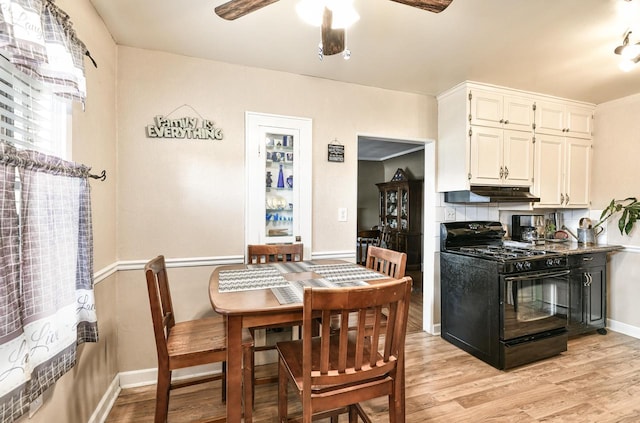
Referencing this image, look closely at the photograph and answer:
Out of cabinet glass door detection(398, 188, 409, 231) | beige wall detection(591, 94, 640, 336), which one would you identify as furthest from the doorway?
beige wall detection(591, 94, 640, 336)

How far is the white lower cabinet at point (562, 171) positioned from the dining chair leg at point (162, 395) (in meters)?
3.59

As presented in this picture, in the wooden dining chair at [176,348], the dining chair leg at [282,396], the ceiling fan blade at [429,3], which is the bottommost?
the dining chair leg at [282,396]

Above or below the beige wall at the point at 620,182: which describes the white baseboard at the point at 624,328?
below

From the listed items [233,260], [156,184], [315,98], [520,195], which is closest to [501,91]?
[520,195]

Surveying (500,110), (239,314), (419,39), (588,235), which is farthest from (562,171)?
(239,314)

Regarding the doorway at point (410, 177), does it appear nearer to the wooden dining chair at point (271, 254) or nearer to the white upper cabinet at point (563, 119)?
the white upper cabinet at point (563, 119)

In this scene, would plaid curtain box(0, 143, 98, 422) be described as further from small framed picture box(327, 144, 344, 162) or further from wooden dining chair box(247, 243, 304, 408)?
small framed picture box(327, 144, 344, 162)

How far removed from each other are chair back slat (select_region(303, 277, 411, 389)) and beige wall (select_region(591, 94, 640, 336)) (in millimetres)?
3469

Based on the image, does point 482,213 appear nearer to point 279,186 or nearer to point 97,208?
point 279,186

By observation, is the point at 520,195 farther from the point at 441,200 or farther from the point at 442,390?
the point at 442,390

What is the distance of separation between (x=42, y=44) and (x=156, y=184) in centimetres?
130

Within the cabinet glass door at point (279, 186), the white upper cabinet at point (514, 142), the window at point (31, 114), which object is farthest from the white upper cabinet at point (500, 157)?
the window at point (31, 114)

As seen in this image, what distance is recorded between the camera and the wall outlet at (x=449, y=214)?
3.19m

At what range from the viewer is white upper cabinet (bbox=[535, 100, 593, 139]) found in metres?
3.12
